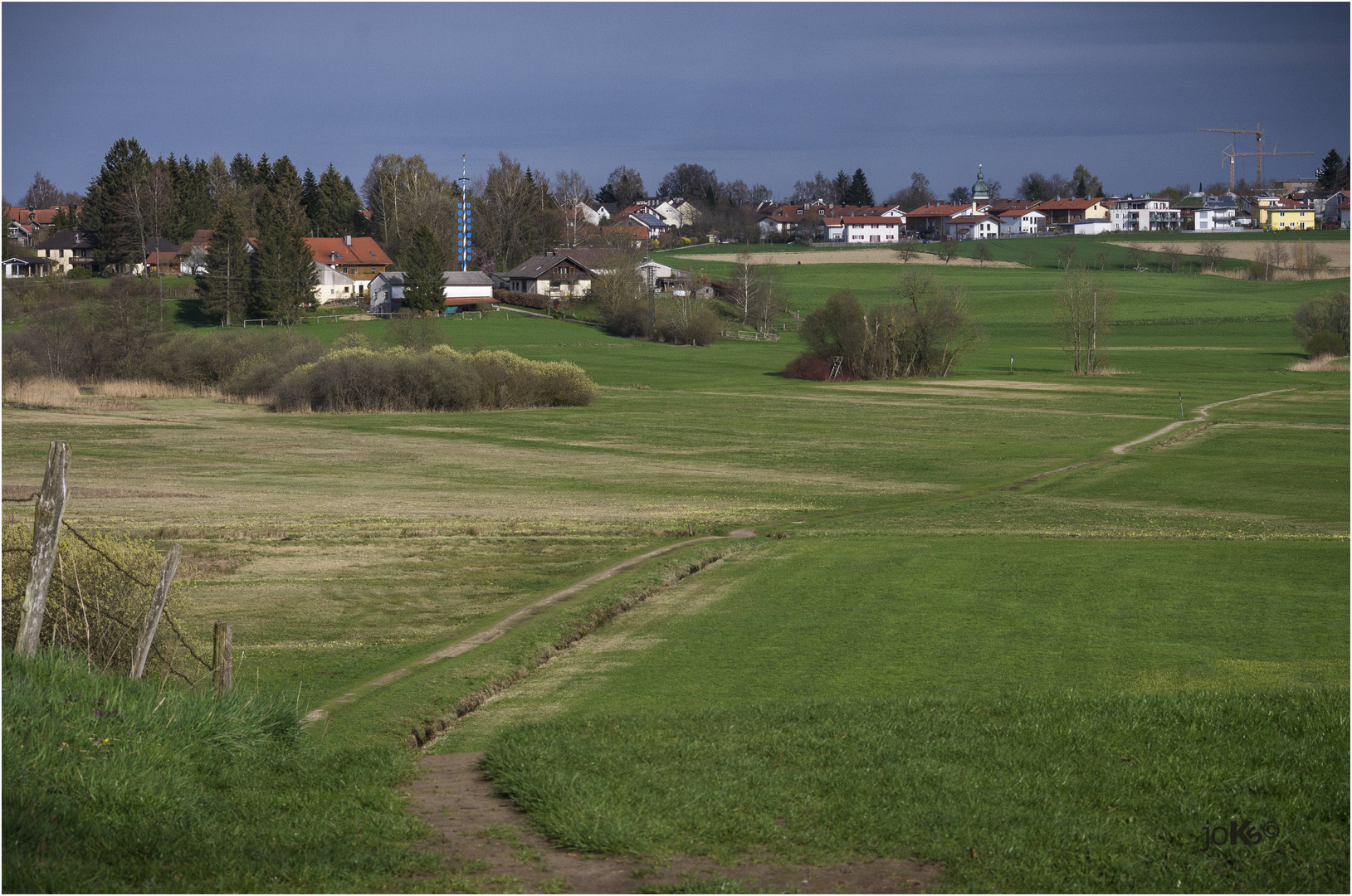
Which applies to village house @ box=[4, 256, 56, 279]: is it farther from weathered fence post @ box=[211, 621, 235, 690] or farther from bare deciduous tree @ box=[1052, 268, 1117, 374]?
weathered fence post @ box=[211, 621, 235, 690]

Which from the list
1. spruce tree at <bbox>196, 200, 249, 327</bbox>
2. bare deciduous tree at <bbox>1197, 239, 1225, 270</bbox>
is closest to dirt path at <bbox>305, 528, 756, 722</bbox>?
spruce tree at <bbox>196, 200, 249, 327</bbox>

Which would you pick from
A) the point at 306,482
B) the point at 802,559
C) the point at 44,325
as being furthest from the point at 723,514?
the point at 44,325

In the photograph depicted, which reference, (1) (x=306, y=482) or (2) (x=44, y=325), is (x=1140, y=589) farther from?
(2) (x=44, y=325)

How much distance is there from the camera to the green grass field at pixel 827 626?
830 cm

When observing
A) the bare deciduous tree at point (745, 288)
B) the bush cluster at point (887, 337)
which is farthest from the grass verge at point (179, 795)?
the bare deciduous tree at point (745, 288)

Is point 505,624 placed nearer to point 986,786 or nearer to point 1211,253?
point 986,786

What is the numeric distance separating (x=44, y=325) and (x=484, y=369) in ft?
96.7

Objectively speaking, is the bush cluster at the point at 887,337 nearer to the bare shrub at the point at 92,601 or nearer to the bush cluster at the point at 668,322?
the bush cluster at the point at 668,322

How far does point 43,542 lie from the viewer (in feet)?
30.2

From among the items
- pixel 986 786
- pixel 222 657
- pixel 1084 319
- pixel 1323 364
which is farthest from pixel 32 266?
pixel 986 786

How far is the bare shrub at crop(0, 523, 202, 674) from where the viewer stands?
37.9ft

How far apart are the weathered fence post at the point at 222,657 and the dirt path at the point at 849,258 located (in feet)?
545

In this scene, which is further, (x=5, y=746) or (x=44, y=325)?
(x=44, y=325)

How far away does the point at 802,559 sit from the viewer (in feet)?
75.0
